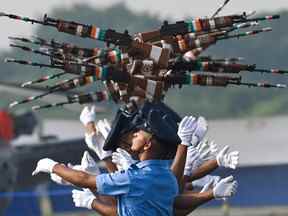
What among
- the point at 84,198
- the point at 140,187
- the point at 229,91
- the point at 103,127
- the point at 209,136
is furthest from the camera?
the point at 229,91

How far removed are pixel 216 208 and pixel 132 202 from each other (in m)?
25.3

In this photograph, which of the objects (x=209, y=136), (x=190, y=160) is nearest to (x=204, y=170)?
(x=190, y=160)

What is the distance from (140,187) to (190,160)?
152cm

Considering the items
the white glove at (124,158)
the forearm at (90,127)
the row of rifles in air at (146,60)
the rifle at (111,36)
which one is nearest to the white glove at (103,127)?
the forearm at (90,127)

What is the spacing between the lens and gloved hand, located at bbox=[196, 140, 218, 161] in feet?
41.2

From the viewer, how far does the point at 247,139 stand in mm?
45281

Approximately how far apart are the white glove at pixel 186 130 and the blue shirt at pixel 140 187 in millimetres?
299

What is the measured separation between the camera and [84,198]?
11758 millimetres

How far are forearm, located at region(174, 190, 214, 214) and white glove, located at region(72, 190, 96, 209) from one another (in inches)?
33.7

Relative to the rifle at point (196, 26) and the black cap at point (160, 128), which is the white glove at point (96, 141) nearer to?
the rifle at point (196, 26)

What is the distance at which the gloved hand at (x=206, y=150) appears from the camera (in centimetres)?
1255

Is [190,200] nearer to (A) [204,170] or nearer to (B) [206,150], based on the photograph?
(A) [204,170]

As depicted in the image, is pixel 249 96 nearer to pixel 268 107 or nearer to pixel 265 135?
pixel 268 107

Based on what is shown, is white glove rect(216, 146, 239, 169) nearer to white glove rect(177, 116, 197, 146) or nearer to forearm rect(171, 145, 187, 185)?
forearm rect(171, 145, 187, 185)
